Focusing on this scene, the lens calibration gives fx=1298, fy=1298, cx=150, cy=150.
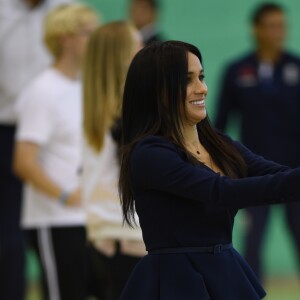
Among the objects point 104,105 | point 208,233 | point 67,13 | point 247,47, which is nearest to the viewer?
point 208,233

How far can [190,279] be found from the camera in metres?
3.72

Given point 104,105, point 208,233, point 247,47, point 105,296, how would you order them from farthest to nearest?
point 247,47 < point 105,296 < point 104,105 < point 208,233

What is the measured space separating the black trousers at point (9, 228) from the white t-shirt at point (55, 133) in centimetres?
78

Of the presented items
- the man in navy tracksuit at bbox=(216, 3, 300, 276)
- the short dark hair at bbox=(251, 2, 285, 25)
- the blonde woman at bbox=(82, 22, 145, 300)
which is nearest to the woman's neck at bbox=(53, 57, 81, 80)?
the blonde woman at bbox=(82, 22, 145, 300)

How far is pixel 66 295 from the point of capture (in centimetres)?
588

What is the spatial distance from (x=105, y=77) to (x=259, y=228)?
2.74 meters

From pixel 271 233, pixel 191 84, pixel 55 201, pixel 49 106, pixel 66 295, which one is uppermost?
pixel 191 84

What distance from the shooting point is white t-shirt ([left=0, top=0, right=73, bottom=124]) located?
277 inches

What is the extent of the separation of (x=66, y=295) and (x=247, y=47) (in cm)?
385

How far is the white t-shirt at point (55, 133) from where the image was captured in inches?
229

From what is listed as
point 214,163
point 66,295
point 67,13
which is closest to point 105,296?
point 66,295

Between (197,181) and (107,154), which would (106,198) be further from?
(197,181)

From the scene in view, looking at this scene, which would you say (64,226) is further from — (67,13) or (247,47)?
(247,47)

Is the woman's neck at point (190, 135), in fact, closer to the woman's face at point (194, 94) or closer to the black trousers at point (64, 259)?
the woman's face at point (194, 94)
